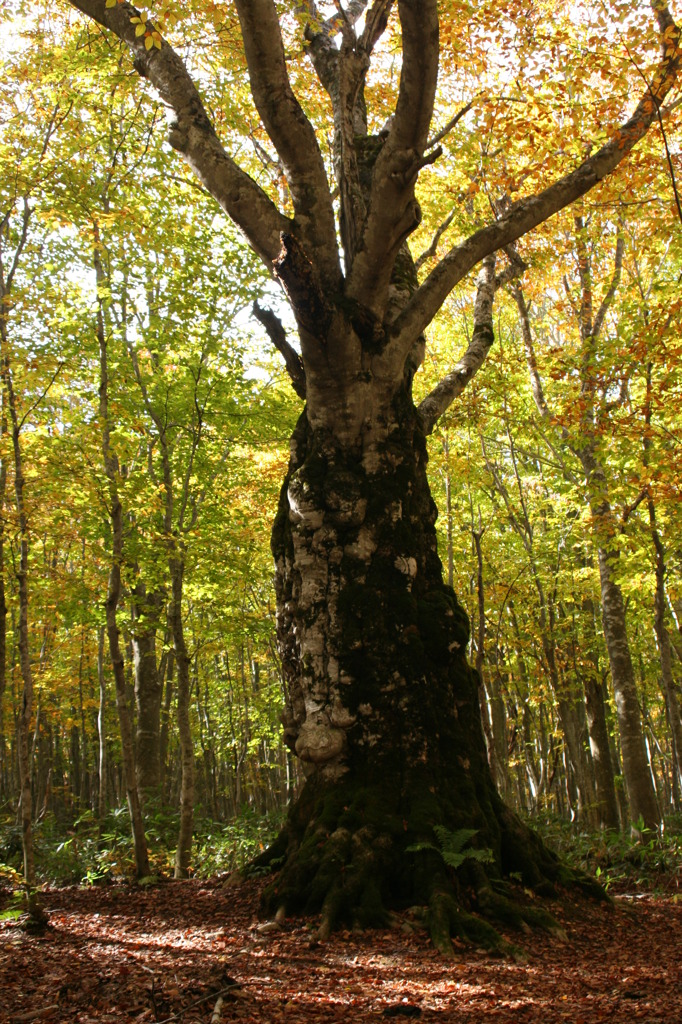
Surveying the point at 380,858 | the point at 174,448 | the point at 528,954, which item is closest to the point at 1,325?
the point at 174,448

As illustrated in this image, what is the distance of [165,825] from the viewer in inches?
485

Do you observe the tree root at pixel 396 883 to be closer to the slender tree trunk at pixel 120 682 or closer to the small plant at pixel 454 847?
the small plant at pixel 454 847

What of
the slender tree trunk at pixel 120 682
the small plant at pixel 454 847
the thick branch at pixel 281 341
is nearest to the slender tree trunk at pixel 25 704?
the slender tree trunk at pixel 120 682

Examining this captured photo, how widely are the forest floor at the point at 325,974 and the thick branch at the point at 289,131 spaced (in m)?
4.88

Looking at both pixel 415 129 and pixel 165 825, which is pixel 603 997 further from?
pixel 165 825

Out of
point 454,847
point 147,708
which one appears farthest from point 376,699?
point 147,708

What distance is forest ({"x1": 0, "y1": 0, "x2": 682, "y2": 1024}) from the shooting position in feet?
16.1

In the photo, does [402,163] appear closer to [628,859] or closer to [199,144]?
[199,144]

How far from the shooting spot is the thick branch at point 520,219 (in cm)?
617

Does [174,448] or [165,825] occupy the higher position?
[174,448]

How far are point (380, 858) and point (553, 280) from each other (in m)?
11.9

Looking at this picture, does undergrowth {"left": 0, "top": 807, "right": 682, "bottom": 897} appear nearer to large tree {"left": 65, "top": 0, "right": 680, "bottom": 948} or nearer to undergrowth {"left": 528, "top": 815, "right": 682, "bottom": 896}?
undergrowth {"left": 528, "top": 815, "right": 682, "bottom": 896}

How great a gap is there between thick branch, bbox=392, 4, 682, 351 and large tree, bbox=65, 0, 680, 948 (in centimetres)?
2

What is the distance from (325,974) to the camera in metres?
3.71
